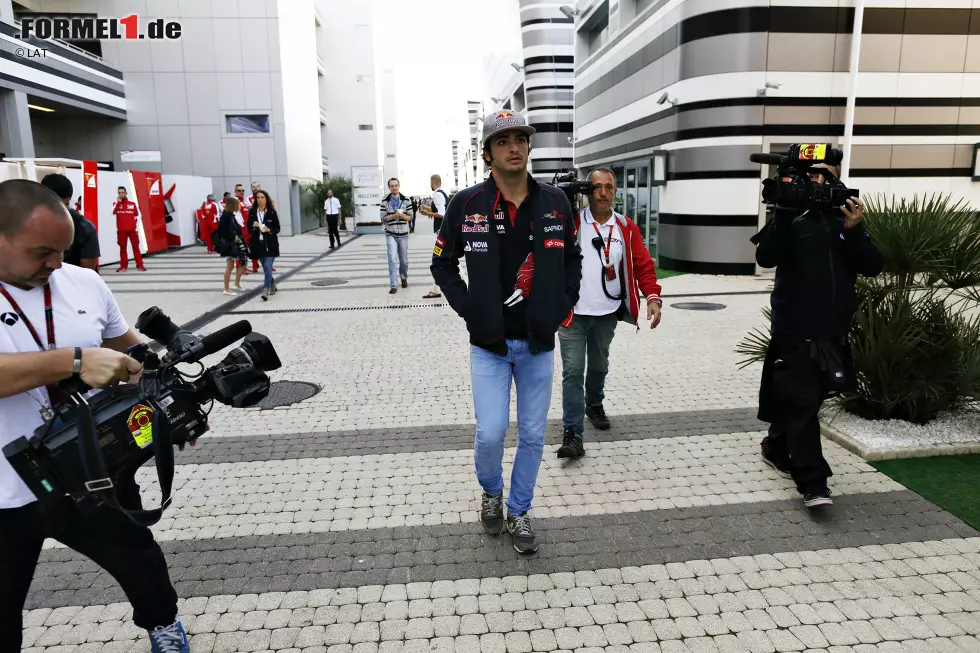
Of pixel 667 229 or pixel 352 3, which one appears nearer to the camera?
pixel 667 229

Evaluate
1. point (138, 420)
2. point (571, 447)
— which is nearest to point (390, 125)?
point (571, 447)

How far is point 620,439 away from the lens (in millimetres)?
5062

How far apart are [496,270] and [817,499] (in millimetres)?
2271

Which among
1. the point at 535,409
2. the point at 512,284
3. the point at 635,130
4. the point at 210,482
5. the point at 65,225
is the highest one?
the point at 635,130

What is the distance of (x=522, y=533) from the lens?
135 inches

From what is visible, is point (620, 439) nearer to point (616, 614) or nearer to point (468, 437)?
point (468, 437)

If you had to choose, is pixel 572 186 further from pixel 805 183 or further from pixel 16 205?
pixel 16 205

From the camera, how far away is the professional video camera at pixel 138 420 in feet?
6.32

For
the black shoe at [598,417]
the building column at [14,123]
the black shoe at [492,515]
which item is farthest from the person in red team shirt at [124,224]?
the black shoe at [492,515]

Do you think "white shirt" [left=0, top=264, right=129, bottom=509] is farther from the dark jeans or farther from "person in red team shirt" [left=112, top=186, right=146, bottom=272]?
"person in red team shirt" [left=112, top=186, right=146, bottom=272]

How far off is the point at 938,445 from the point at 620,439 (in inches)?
83.7

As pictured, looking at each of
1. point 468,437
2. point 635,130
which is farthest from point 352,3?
point 468,437

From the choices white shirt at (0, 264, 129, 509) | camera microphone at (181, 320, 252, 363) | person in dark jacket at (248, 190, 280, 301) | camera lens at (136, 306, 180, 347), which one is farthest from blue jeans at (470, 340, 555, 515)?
person in dark jacket at (248, 190, 280, 301)

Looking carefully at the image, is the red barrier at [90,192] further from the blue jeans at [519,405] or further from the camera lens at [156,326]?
the camera lens at [156,326]
